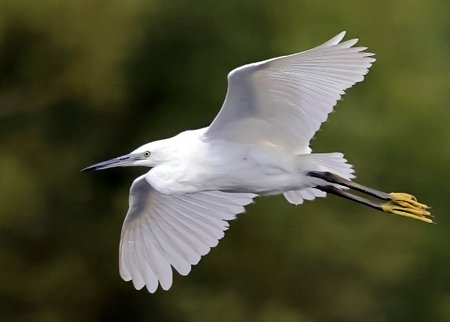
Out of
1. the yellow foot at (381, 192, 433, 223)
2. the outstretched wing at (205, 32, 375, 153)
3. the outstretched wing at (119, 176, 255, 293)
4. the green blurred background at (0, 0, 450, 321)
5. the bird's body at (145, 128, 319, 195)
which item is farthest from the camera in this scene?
the green blurred background at (0, 0, 450, 321)

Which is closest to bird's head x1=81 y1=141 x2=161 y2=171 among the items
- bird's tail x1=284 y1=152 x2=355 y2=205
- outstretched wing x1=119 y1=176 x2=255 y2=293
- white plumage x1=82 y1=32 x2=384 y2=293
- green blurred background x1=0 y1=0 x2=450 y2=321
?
white plumage x1=82 y1=32 x2=384 y2=293

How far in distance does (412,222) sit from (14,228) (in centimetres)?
232

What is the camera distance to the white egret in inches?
147

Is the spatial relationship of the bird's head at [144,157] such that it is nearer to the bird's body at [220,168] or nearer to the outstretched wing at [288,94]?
the bird's body at [220,168]

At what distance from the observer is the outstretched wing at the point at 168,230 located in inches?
173

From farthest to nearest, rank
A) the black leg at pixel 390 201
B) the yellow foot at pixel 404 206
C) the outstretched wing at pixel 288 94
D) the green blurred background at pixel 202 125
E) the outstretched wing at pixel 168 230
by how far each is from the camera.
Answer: the green blurred background at pixel 202 125, the outstretched wing at pixel 168 230, the yellow foot at pixel 404 206, the black leg at pixel 390 201, the outstretched wing at pixel 288 94

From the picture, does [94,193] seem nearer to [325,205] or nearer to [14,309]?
[14,309]

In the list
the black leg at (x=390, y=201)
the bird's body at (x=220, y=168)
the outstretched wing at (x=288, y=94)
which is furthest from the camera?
the black leg at (x=390, y=201)

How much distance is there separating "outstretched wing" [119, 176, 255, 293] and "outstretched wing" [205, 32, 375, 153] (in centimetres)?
46

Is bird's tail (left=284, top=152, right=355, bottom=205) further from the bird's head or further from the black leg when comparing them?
the bird's head

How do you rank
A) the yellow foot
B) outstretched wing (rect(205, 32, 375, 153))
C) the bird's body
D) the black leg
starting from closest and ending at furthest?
outstretched wing (rect(205, 32, 375, 153)) → the bird's body → the black leg → the yellow foot

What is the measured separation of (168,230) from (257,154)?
63cm

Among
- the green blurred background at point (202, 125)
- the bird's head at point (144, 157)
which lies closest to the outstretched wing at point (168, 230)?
the bird's head at point (144, 157)

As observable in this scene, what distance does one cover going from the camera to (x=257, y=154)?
3996mm
